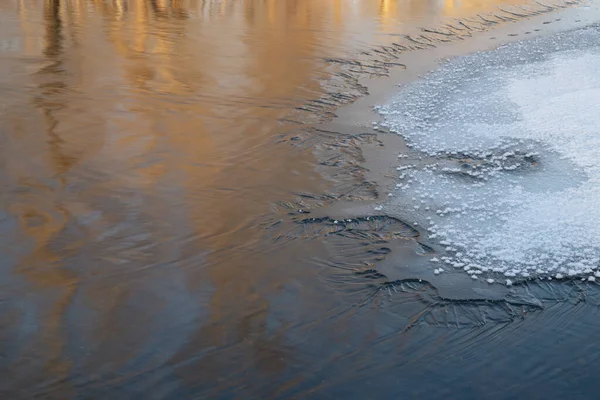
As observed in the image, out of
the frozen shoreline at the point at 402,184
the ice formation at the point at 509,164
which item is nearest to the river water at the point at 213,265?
the frozen shoreline at the point at 402,184

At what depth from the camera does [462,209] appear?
380cm

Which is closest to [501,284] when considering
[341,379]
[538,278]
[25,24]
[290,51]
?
[538,278]

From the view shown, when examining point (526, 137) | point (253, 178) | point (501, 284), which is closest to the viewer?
point (501, 284)

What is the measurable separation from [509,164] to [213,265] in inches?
81.2

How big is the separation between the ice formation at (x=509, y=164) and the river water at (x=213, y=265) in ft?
0.94

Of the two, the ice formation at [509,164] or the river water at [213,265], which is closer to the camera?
the river water at [213,265]

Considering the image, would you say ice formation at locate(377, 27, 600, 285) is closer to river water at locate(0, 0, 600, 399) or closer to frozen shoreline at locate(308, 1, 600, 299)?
frozen shoreline at locate(308, 1, 600, 299)

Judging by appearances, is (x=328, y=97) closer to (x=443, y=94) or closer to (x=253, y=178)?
(x=443, y=94)

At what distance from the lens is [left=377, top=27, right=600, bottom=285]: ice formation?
3371 mm

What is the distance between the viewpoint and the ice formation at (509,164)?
11.1ft

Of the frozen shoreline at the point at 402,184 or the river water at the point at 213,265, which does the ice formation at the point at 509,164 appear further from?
the river water at the point at 213,265

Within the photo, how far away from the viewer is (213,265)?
332 centimetres

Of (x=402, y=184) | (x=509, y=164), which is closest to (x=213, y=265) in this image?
(x=402, y=184)

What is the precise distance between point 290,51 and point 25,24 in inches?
123
